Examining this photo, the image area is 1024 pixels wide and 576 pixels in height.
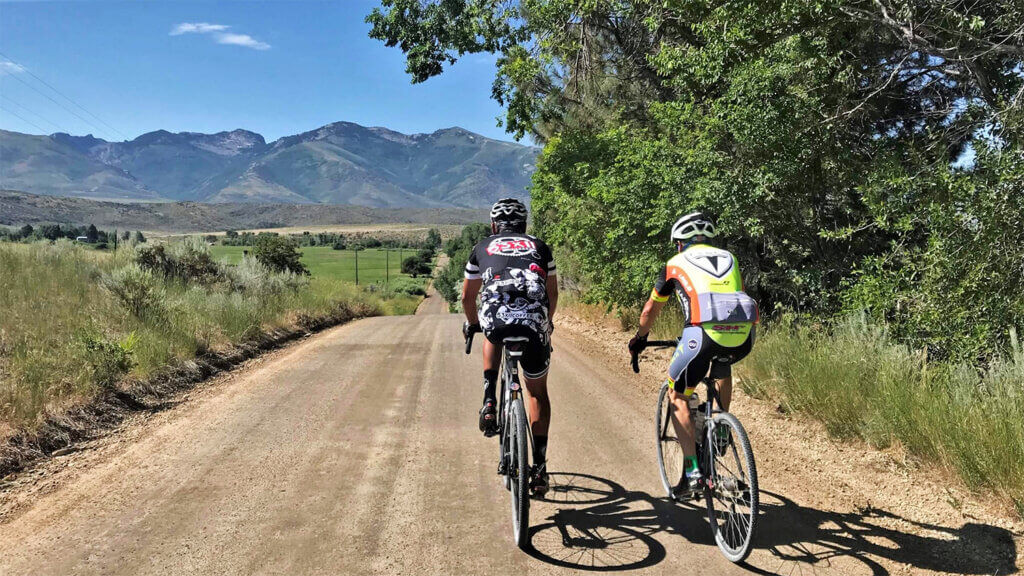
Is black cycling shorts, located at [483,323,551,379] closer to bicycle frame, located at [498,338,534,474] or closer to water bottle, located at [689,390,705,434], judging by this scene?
bicycle frame, located at [498,338,534,474]

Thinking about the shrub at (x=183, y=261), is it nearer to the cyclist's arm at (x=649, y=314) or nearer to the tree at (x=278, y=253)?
the tree at (x=278, y=253)

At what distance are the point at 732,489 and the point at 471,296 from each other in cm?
233

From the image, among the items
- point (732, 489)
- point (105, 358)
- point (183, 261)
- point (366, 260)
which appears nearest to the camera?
point (732, 489)

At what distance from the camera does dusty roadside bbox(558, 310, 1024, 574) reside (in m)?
3.59

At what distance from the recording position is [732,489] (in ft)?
11.8

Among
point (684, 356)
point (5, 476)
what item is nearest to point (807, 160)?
point (684, 356)

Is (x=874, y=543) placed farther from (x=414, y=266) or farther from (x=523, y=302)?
(x=414, y=266)

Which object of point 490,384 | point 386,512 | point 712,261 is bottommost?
point 386,512

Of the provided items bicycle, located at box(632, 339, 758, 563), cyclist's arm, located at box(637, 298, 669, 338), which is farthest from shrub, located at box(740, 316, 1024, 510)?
cyclist's arm, located at box(637, 298, 669, 338)

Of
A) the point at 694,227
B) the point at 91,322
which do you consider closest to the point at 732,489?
the point at 694,227

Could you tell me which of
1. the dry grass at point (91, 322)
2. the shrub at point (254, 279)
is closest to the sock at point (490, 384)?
the dry grass at point (91, 322)

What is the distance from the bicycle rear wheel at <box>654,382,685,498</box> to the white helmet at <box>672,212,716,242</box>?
4.06ft

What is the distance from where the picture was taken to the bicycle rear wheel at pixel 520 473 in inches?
144

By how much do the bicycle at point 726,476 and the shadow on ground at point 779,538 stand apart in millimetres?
168
